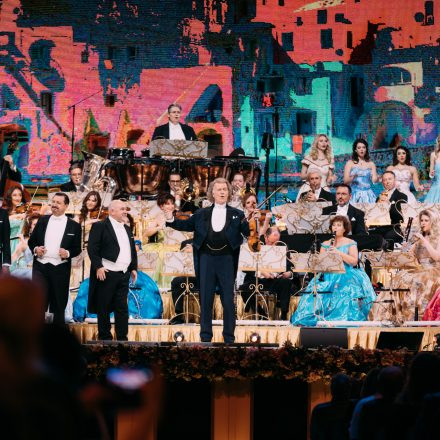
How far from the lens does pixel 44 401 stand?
5.08 ft

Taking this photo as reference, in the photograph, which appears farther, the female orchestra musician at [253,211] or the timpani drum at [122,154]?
the timpani drum at [122,154]

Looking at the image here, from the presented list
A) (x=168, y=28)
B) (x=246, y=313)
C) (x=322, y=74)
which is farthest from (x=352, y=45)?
(x=246, y=313)

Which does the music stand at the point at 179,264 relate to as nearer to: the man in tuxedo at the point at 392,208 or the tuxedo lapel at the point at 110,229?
the tuxedo lapel at the point at 110,229

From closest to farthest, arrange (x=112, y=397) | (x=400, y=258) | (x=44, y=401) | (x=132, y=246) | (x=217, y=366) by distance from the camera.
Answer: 1. (x=44, y=401)
2. (x=112, y=397)
3. (x=217, y=366)
4. (x=132, y=246)
5. (x=400, y=258)

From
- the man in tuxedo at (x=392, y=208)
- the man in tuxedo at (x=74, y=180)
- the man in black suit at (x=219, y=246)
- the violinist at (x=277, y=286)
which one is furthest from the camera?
the man in tuxedo at (x=74, y=180)

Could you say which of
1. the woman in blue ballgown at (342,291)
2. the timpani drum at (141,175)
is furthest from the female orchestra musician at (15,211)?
the woman in blue ballgown at (342,291)

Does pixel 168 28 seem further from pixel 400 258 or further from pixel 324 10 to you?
pixel 400 258

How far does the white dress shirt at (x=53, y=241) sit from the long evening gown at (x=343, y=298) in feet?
7.34

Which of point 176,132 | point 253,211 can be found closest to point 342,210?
point 253,211

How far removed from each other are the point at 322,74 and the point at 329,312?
5828 mm

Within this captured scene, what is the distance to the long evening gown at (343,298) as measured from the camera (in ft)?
28.3

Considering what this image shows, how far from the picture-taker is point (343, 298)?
8.64 metres

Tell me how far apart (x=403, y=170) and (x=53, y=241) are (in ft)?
18.7

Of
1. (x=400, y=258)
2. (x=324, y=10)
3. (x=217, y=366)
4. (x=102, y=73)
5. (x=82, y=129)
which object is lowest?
(x=217, y=366)
